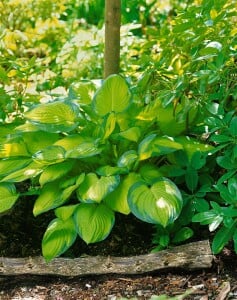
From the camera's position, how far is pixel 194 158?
111 inches

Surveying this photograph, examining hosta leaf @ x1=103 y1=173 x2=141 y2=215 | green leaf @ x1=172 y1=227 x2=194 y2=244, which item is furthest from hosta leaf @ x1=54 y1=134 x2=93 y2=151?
green leaf @ x1=172 y1=227 x2=194 y2=244

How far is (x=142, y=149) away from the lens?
107 inches

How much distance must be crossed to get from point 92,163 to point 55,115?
26cm

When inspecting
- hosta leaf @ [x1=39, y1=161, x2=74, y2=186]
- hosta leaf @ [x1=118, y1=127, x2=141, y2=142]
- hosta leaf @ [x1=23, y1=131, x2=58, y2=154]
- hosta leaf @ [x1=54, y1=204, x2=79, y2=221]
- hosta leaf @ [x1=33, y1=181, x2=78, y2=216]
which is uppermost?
hosta leaf @ [x1=118, y1=127, x2=141, y2=142]

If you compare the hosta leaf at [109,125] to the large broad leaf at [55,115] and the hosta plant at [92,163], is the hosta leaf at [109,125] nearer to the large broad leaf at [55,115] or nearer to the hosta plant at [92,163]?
the hosta plant at [92,163]

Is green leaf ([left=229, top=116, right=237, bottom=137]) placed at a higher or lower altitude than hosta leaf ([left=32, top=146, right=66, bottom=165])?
higher

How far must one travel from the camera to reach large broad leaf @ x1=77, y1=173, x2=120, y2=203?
2639 millimetres

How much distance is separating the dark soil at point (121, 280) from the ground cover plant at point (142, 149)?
0.15m

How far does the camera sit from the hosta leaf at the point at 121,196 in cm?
272

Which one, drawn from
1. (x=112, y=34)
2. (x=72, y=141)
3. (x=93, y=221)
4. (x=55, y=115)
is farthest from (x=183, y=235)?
(x=112, y=34)

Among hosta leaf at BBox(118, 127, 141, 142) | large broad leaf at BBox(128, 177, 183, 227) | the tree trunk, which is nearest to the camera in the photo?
large broad leaf at BBox(128, 177, 183, 227)

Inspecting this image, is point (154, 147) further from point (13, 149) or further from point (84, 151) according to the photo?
point (13, 149)

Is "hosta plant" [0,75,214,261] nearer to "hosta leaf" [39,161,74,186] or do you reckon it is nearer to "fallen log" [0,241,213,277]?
"hosta leaf" [39,161,74,186]

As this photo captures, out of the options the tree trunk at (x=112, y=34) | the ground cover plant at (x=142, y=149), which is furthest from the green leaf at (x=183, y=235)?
the tree trunk at (x=112, y=34)
